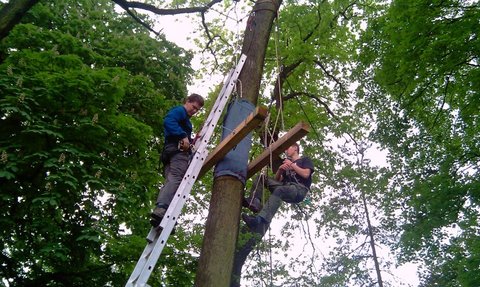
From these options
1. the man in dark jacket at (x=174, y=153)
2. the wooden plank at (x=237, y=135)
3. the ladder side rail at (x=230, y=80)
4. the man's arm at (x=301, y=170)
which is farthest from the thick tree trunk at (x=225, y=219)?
the man's arm at (x=301, y=170)

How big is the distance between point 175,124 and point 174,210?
1.27 m

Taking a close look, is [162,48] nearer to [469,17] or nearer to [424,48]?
[424,48]

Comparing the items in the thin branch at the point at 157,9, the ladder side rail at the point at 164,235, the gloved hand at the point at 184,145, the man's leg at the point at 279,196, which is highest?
the thin branch at the point at 157,9

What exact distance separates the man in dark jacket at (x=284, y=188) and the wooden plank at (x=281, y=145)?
1498 mm

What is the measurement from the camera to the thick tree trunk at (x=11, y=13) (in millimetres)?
3619

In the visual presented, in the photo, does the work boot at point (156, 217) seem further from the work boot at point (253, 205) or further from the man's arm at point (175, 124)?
the work boot at point (253, 205)

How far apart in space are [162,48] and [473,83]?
617 centimetres

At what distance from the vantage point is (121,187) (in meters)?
5.96

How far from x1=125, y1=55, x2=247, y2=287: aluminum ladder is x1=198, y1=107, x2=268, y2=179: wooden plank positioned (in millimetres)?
140

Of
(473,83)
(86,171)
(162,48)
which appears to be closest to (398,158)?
(473,83)

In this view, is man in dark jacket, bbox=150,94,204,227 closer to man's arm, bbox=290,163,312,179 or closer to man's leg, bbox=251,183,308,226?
man's arm, bbox=290,163,312,179

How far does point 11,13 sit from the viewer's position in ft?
11.9

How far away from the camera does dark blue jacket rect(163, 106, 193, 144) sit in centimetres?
395

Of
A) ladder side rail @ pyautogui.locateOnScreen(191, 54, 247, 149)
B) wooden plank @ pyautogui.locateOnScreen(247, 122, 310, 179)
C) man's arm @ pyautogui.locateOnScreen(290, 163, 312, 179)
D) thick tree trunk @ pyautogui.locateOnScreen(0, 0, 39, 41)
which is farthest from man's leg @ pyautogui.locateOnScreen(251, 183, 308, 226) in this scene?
thick tree trunk @ pyautogui.locateOnScreen(0, 0, 39, 41)
